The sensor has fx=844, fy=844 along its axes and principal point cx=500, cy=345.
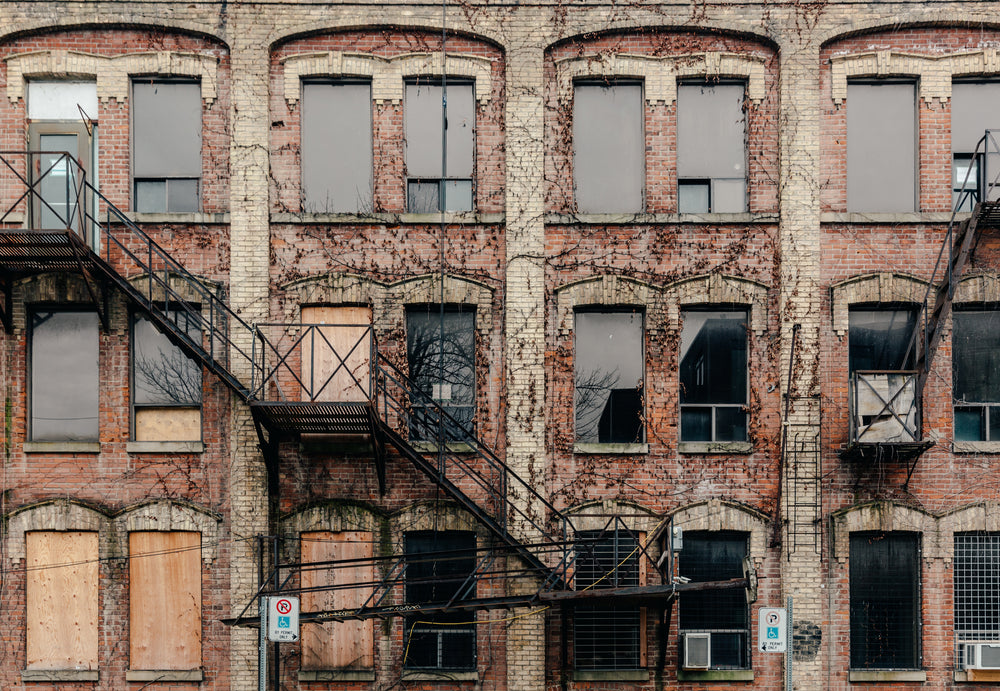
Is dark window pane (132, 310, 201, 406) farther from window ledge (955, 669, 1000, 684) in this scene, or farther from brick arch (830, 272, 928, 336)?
window ledge (955, 669, 1000, 684)

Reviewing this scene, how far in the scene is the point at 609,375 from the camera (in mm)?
13234

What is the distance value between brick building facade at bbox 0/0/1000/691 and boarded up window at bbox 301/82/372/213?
50mm

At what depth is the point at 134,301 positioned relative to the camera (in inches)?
488

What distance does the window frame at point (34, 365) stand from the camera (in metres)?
13.1

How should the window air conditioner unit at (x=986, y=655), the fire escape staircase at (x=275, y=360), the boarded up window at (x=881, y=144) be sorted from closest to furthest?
the fire escape staircase at (x=275, y=360) → the window air conditioner unit at (x=986, y=655) → the boarded up window at (x=881, y=144)

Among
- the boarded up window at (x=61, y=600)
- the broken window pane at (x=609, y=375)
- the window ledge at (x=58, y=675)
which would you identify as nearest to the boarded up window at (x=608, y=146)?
the broken window pane at (x=609, y=375)

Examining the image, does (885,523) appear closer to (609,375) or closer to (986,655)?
(986,655)

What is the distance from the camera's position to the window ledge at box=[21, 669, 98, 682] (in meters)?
12.7

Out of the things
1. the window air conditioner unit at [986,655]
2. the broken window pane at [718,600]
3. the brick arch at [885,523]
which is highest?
the brick arch at [885,523]

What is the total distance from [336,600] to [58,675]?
4.27 meters

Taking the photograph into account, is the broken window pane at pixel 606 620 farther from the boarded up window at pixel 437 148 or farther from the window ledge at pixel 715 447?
the boarded up window at pixel 437 148

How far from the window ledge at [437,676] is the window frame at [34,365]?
6.02m

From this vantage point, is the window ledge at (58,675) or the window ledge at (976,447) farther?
the window ledge at (976,447)


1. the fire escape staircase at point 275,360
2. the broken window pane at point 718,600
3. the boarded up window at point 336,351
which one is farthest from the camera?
the boarded up window at point 336,351
